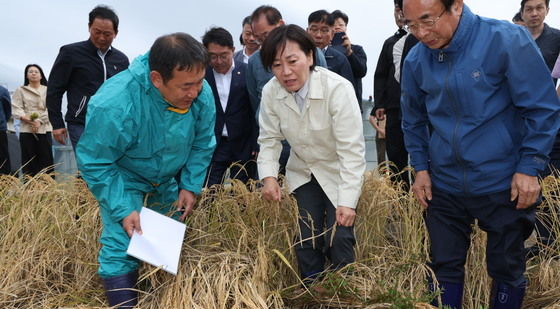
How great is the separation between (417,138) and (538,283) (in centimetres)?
118

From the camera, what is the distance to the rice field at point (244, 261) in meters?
2.52

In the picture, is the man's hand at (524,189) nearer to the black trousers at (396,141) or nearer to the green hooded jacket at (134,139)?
the green hooded jacket at (134,139)

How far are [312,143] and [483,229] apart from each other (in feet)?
2.89

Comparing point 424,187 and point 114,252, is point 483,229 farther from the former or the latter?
point 114,252

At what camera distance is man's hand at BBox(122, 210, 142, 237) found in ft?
7.68

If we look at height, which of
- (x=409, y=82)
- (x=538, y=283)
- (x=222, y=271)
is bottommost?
(x=538, y=283)

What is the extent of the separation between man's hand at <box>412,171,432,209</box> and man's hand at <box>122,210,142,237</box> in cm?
126

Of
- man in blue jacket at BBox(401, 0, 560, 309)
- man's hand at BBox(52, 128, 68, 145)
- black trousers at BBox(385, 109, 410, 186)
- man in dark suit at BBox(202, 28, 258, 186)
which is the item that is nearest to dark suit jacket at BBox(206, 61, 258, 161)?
man in dark suit at BBox(202, 28, 258, 186)

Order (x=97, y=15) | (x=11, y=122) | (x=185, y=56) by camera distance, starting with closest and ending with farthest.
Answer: (x=185, y=56), (x=97, y=15), (x=11, y=122)

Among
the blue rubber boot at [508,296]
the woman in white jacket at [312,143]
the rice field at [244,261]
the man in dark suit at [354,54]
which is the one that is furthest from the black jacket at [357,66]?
the blue rubber boot at [508,296]

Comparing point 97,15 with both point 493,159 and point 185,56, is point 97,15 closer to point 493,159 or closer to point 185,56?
point 185,56

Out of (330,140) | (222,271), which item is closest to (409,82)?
(330,140)

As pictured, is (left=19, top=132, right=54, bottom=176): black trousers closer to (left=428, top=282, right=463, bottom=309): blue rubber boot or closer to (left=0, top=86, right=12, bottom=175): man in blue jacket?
(left=0, top=86, right=12, bottom=175): man in blue jacket

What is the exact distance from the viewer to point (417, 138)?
2.49 metres
